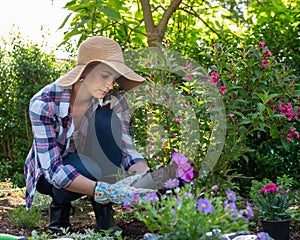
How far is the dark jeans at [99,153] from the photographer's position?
116 inches

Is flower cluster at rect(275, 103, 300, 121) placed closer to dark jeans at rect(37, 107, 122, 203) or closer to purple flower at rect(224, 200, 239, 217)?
dark jeans at rect(37, 107, 122, 203)

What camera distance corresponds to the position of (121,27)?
4.45 metres

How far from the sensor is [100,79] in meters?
2.86

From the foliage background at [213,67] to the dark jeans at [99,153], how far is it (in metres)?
0.27

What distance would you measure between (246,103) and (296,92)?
0.30 meters

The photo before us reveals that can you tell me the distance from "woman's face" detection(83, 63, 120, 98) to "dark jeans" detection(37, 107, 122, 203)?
9.6 inches

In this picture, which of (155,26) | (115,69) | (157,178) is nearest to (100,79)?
(115,69)

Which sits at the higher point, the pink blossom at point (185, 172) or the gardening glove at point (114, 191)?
the pink blossom at point (185, 172)

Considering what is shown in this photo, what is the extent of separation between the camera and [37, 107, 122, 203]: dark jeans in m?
2.94

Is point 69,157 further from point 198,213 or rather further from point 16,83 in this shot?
point 16,83

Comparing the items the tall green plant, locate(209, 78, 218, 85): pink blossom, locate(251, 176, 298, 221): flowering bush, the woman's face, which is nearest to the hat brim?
the woman's face

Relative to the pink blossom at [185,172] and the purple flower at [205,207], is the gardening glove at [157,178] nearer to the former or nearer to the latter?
the pink blossom at [185,172]

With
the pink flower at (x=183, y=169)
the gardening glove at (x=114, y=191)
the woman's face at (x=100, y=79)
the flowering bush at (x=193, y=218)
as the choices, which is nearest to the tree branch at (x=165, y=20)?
the woman's face at (x=100, y=79)

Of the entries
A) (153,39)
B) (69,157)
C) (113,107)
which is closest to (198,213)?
(69,157)
